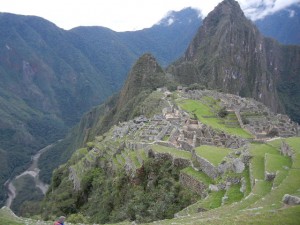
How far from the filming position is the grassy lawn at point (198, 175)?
22.8 metres

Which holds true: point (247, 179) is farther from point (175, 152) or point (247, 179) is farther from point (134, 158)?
point (134, 158)

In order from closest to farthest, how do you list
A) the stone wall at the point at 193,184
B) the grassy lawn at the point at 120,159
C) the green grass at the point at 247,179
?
the green grass at the point at 247,179
the stone wall at the point at 193,184
the grassy lawn at the point at 120,159

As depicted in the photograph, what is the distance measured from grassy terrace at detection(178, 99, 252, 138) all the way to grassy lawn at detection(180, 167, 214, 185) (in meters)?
35.0

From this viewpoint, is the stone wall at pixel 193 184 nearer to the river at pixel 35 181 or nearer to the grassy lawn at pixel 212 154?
the grassy lawn at pixel 212 154

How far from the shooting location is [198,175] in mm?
23906

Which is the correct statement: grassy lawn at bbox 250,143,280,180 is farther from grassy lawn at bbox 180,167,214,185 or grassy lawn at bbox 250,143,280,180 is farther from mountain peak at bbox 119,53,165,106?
mountain peak at bbox 119,53,165,106

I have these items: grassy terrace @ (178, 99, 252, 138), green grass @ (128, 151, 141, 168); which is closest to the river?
grassy terrace @ (178, 99, 252, 138)

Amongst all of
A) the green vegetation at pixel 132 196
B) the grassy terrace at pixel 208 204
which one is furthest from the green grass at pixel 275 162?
the green vegetation at pixel 132 196

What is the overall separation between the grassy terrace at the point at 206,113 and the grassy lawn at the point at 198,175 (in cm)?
3496

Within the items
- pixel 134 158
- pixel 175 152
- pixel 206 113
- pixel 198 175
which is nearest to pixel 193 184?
pixel 198 175

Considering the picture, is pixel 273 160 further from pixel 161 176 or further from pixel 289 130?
pixel 289 130

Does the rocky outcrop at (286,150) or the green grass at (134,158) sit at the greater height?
the rocky outcrop at (286,150)

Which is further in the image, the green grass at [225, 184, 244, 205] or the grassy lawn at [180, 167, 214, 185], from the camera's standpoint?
the grassy lawn at [180, 167, 214, 185]

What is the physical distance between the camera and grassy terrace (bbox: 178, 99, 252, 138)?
62.0 meters
